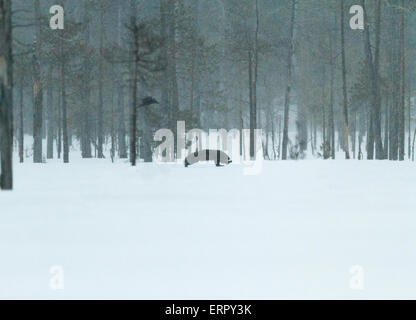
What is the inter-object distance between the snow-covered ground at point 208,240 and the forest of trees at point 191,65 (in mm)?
4348

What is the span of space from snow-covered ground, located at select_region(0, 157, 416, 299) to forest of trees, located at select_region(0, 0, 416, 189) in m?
4.35

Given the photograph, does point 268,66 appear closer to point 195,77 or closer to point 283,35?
point 283,35

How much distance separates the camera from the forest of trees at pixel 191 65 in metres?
27.0

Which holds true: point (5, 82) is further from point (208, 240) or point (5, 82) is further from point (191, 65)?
point (191, 65)

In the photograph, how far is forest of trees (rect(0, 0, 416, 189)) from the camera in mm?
26984

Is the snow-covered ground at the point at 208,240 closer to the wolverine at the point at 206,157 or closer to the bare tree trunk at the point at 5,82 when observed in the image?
the bare tree trunk at the point at 5,82

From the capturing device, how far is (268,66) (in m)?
49.1

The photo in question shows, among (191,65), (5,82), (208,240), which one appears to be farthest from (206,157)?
(208,240)

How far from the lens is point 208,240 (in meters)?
8.48

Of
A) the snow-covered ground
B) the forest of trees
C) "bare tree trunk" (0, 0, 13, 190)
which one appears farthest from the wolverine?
"bare tree trunk" (0, 0, 13, 190)

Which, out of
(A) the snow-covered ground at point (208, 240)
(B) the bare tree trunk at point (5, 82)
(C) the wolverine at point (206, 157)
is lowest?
(A) the snow-covered ground at point (208, 240)

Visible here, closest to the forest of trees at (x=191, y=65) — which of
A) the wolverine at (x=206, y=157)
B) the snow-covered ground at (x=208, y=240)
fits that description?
the wolverine at (x=206, y=157)

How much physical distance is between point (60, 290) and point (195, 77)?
32503 mm

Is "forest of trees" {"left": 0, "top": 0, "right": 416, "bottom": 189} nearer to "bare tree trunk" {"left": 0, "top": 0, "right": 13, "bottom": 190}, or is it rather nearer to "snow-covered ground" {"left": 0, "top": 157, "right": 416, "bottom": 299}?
"bare tree trunk" {"left": 0, "top": 0, "right": 13, "bottom": 190}
